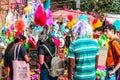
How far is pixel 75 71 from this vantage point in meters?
6.36

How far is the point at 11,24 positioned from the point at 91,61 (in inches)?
238

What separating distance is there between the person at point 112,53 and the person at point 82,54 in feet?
1.38

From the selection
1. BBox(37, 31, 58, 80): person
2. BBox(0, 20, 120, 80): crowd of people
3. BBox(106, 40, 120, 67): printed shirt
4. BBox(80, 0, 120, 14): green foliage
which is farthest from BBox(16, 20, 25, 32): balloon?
BBox(80, 0, 120, 14): green foliage

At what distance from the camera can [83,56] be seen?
6203 millimetres

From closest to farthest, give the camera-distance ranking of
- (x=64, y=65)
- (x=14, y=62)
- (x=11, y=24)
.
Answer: (x=64, y=65) < (x=14, y=62) < (x=11, y=24)

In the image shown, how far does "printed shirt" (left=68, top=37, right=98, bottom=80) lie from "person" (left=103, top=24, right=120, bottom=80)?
16.6 inches

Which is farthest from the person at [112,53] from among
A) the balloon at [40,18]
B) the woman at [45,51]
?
the balloon at [40,18]

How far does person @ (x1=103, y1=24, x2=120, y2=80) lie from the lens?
6.62 metres

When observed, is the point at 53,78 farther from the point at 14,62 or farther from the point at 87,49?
the point at 87,49

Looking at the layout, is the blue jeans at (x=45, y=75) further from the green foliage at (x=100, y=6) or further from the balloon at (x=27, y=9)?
the green foliage at (x=100, y=6)

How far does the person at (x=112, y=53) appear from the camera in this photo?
6.62 m

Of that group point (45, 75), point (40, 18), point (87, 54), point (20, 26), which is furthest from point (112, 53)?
point (20, 26)

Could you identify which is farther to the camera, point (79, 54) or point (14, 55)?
point (14, 55)

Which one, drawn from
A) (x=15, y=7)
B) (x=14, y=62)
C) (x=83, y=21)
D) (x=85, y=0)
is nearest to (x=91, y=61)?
(x=83, y=21)
